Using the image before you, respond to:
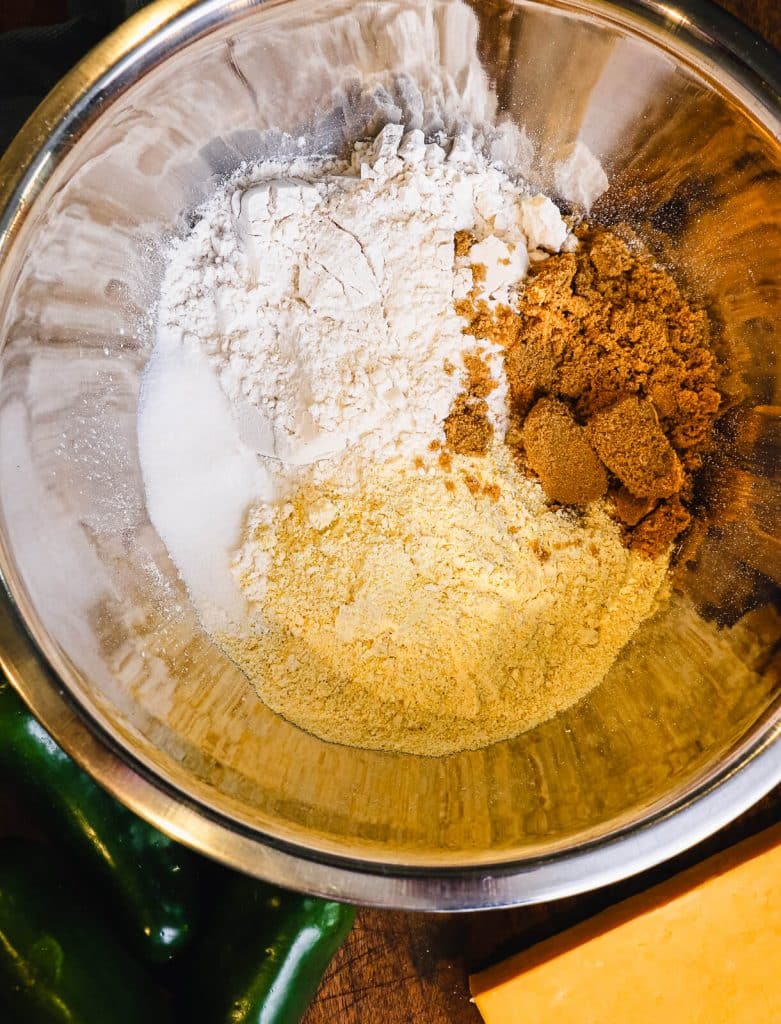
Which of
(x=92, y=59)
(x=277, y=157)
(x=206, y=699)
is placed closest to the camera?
(x=92, y=59)

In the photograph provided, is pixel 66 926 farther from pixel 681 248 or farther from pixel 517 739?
pixel 681 248

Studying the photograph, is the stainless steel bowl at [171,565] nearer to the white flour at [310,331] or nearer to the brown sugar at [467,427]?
the white flour at [310,331]

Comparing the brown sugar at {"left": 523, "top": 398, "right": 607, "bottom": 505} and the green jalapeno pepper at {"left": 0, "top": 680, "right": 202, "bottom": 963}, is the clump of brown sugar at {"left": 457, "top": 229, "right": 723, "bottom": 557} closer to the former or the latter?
the brown sugar at {"left": 523, "top": 398, "right": 607, "bottom": 505}

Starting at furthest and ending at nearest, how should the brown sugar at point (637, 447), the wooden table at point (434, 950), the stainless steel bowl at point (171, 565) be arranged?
the wooden table at point (434, 950)
the brown sugar at point (637, 447)
the stainless steel bowl at point (171, 565)

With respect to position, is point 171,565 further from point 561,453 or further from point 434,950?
point 434,950

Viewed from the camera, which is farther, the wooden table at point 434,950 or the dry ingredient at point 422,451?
the wooden table at point 434,950

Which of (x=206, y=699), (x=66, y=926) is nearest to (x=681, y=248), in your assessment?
(x=206, y=699)

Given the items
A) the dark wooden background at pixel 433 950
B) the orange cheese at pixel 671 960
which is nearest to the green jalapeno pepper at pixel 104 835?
the dark wooden background at pixel 433 950
